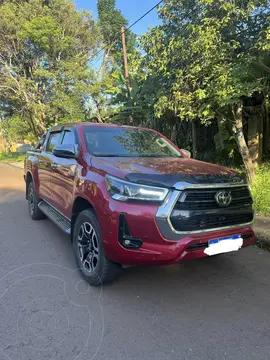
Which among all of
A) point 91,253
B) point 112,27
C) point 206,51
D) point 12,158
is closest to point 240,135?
point 206,51

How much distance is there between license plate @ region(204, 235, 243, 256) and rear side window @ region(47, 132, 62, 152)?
308 cm

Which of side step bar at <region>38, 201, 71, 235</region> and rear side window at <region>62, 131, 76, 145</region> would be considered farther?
rear side window at <region>62, 131, 76, 145</region>

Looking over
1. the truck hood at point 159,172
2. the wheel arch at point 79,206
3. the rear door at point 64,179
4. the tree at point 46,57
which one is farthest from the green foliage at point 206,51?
the tree at point 46,57

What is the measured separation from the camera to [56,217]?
4430 millimetres

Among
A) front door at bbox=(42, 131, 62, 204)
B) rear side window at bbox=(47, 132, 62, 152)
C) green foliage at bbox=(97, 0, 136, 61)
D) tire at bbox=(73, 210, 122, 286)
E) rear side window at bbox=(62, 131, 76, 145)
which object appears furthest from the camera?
green foliage at bbox=(97, 0, 136, 61)

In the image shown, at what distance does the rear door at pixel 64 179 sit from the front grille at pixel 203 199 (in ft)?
5.04

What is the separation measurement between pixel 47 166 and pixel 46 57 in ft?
58.8

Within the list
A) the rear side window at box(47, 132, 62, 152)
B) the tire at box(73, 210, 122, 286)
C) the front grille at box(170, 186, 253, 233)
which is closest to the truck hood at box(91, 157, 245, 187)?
the front grille at box(170, 186, 253, 233)

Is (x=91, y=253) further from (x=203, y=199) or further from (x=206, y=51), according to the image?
(x=206, y=51)

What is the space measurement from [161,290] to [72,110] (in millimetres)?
16959

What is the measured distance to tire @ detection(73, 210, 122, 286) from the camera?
3033 millimetres

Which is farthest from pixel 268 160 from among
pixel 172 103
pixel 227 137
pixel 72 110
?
pixel 72 110

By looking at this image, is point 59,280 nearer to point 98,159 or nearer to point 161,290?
point 161,290

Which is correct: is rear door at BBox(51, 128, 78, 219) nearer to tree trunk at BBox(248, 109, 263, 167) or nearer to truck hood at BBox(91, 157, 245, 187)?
truck hood at BBox(91, 157, 245, 187)
